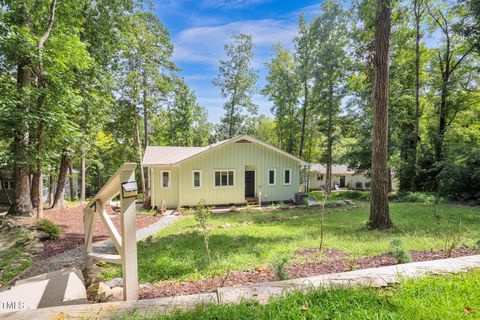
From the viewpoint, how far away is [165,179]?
14.3 m

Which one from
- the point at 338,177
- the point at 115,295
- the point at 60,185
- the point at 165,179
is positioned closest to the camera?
the point at 115,295

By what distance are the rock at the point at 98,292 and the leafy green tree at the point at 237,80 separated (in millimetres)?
23214

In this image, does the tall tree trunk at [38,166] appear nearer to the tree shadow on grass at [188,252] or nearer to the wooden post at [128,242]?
the tree shadow on grass at [188,252]

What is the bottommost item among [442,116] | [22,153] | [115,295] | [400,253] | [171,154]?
[115,295]

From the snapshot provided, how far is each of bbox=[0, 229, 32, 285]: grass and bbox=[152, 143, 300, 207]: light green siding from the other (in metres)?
7.02

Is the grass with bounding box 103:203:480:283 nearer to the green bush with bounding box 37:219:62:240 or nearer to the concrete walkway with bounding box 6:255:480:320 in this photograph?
the concrete walkway with bounding box 6:255:480:320

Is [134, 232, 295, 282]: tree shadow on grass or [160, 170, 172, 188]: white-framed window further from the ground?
[160, 170, 172, 188]: white-framed window

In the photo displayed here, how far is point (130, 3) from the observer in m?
12.7

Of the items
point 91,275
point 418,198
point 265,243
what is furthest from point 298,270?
point 418,198

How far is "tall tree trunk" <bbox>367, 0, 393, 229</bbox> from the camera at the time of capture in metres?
6.55

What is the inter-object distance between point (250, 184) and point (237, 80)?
517 inches

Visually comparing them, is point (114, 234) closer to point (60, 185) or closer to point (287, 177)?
point (60, 185)

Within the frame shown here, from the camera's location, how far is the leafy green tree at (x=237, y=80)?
24203 mm

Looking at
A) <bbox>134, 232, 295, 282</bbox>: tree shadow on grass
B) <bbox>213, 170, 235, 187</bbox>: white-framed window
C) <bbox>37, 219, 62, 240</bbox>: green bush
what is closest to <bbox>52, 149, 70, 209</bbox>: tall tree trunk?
<bbox>37, 219, 62, 240</bbox>: green bush
